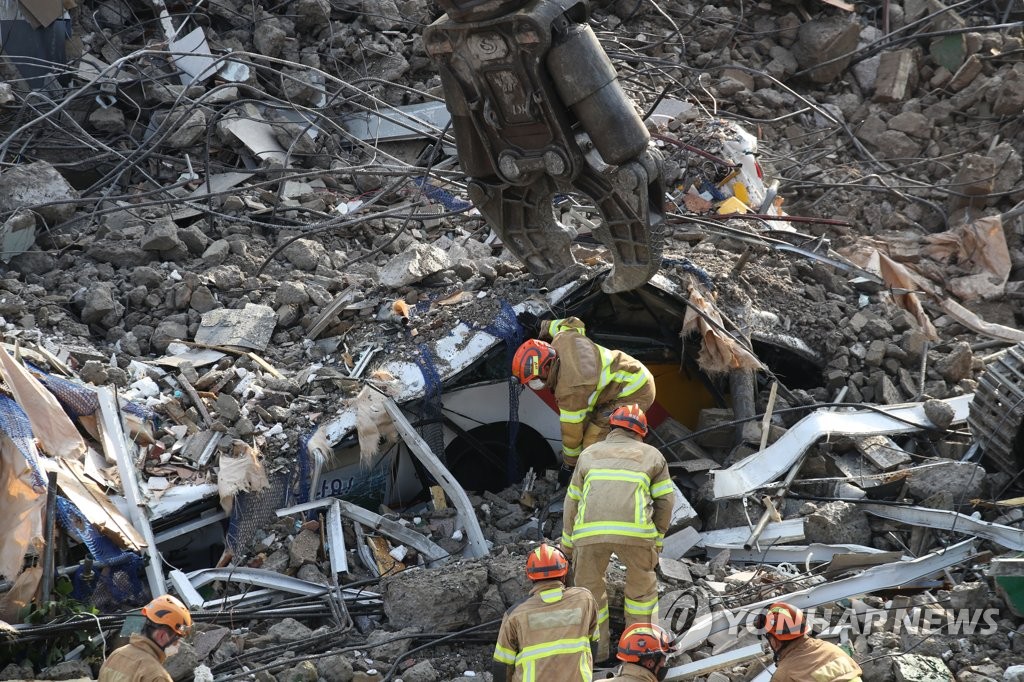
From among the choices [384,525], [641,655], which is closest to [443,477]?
[384,525]

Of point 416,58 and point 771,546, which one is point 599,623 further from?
point 416,58

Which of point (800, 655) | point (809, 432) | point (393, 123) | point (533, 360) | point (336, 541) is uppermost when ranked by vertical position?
point (393, 123)

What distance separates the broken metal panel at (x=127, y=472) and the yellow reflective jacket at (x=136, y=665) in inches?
61.5

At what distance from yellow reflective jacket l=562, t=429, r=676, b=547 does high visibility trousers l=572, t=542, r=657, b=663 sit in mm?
62

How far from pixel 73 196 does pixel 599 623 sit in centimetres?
622

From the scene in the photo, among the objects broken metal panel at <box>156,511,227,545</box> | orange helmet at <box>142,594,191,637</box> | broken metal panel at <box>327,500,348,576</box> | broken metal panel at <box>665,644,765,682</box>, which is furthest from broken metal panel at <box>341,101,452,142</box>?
orange helmet at <box>142,594,191,637</box>

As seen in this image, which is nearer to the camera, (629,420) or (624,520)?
(624,520)

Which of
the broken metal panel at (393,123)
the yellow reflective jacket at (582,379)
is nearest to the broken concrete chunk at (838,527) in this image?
the yellow reflective jacket at (582,379)

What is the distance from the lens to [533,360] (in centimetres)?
674

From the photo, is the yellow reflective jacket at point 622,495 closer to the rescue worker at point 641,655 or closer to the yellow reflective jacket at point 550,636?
the yellow reflective jacket at point 550,636

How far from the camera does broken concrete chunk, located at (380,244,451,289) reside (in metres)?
8.42

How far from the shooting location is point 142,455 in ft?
23.5

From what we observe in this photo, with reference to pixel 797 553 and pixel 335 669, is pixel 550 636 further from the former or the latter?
pixel 797 553

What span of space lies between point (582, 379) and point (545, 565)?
1798 millimetres
